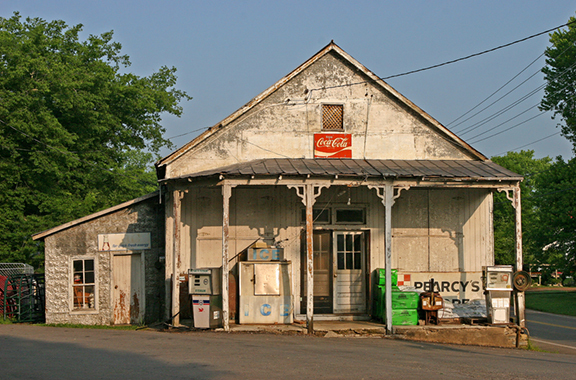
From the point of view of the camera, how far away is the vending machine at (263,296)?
47.9 ft

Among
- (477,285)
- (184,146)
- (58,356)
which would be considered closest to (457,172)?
(477,285)

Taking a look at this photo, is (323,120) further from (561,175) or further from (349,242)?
(561,175)

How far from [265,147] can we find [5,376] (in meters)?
9.29

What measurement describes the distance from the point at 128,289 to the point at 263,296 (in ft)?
14.6

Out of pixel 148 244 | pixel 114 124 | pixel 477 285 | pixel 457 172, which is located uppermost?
pixel 114 124

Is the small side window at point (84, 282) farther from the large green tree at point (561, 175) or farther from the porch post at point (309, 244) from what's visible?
the large green tree at point (561, 175)

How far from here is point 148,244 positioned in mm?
16656

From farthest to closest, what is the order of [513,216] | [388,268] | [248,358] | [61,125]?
[513,216], [61,125], [388,268], [248,358]

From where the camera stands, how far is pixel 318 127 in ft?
53.3

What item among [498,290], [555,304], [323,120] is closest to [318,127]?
[323,120]

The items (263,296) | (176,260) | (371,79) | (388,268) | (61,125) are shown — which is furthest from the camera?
(61,125)

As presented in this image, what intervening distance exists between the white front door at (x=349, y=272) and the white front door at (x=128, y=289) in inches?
222

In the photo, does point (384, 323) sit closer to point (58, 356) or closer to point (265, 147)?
point (265, 147)

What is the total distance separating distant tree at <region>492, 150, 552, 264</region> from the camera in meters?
40.4
